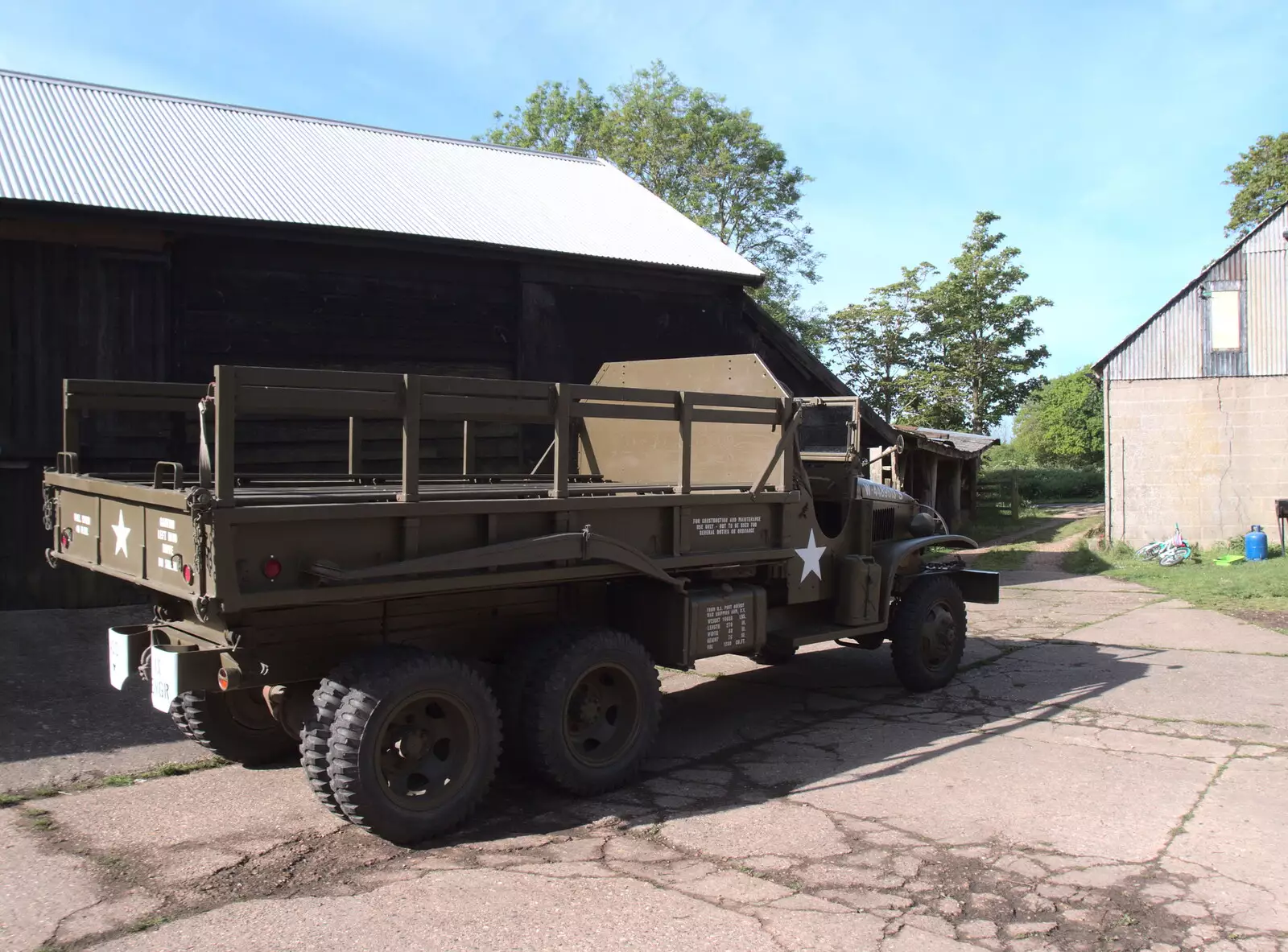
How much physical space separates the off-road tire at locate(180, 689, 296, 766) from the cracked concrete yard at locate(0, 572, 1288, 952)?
146 millimetres

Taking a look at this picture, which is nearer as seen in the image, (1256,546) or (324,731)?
(324,731)

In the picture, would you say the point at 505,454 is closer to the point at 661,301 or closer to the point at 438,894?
the point at 661,301

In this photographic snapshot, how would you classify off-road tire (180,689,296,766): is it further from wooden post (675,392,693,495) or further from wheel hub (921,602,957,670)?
wheel hub (921,602,957,670)

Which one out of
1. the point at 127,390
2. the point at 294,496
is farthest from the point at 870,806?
the point at 127,390

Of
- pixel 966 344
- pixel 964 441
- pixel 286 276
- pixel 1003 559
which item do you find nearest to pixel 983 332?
pixel 966 344

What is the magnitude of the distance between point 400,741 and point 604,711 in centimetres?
124

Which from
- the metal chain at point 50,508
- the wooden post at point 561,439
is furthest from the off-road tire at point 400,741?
the metal chain at point 50,508

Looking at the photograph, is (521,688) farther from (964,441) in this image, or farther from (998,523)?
(998,523)

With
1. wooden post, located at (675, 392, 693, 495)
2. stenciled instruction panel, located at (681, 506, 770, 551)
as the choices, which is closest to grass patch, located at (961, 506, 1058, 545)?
stenciled instruction panel, located at (681, 506, 770, 551)

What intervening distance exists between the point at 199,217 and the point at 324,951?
8.20 metres

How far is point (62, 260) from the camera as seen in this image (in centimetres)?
953

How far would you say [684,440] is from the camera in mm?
5805

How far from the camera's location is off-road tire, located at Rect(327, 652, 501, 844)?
4.39 m

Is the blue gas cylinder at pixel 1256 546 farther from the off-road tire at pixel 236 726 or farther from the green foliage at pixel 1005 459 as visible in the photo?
the green foliage at pixel 1005 459
